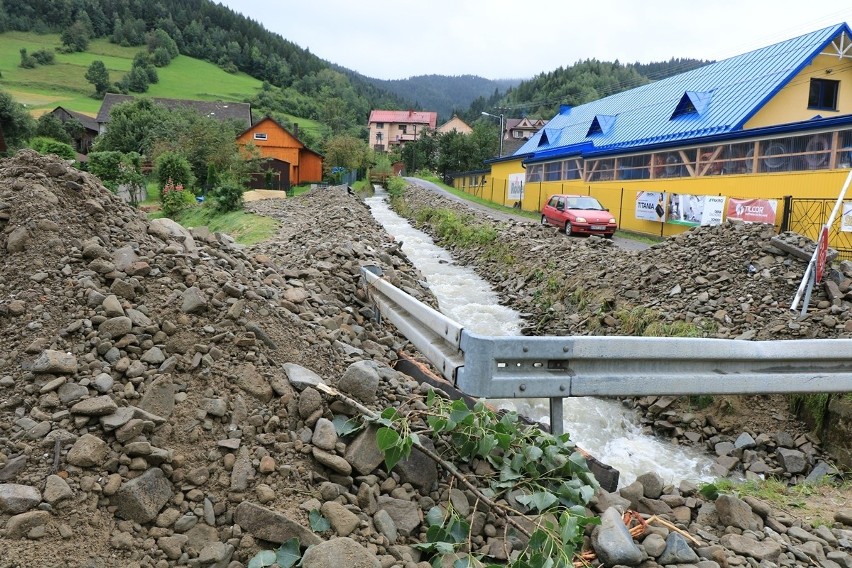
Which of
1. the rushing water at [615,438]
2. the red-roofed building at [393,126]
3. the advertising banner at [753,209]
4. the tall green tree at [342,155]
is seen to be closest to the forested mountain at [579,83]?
the red-roofed building at [393,126]

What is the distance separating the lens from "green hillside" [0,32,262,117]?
304 ft

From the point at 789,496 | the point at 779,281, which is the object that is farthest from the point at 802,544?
the point at 779,281

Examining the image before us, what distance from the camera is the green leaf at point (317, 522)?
118 inches

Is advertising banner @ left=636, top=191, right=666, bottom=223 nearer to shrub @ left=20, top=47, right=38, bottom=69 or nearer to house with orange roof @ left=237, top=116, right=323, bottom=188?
house with orange roof @ left=237, top=116, right=323, bottom=188

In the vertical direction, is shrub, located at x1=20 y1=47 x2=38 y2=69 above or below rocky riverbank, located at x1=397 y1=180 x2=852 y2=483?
above

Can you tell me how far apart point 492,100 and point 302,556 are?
187982 mm

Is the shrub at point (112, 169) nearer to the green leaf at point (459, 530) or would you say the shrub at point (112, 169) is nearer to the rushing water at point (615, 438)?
the rushing water at point (615, 438)

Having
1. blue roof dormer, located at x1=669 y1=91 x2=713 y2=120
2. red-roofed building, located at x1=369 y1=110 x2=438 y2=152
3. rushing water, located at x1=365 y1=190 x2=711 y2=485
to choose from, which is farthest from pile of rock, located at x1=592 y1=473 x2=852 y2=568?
red-roofed building, located at x1=369 y1=110 x2=438 y2=152

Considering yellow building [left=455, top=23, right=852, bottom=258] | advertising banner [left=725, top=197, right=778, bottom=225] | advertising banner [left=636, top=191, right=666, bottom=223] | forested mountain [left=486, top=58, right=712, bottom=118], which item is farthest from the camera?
forested mountain [left=486, top=58, right=712, bottom=118]

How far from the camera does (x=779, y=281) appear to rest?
410 inches

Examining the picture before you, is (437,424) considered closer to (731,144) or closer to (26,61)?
(731,144)

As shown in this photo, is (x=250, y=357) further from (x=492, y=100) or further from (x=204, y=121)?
(x=492, y=100)

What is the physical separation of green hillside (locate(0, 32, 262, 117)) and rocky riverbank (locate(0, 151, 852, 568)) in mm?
86190

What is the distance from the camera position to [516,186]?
4556cm
